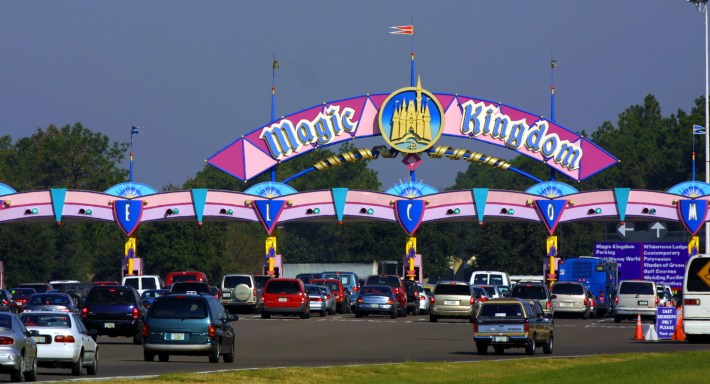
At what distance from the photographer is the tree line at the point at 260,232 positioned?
12975cm

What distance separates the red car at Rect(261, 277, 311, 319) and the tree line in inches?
2649

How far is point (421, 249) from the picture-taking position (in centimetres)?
15238

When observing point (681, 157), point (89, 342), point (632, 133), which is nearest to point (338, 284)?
point (89, 342)

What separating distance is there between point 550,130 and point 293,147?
13.4 metres

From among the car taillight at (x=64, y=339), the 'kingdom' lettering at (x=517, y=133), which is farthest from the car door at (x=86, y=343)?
the 'kingdom' lettering at (x=517, y=133)

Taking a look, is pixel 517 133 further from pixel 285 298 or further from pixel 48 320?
pixel 48 320

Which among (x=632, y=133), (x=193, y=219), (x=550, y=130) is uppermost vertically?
(x=632, y=133)

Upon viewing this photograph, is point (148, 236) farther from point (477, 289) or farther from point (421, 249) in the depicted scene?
point (477, 289)

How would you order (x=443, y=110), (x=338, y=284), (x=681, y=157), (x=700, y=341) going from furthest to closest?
1. (x=681, y=157)
2. (x=443, y=110)
3. (x=338, y=284)
4. (x=700, y=341)

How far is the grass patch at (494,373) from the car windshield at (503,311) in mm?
3213

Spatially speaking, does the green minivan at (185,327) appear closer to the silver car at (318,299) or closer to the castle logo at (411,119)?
the silver car at (318,299)

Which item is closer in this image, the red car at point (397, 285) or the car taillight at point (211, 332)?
the car taillight at point (211, 332)

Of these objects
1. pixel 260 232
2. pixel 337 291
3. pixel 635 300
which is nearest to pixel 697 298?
A: pixel 635 300

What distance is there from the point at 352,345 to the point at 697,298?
969 cm
